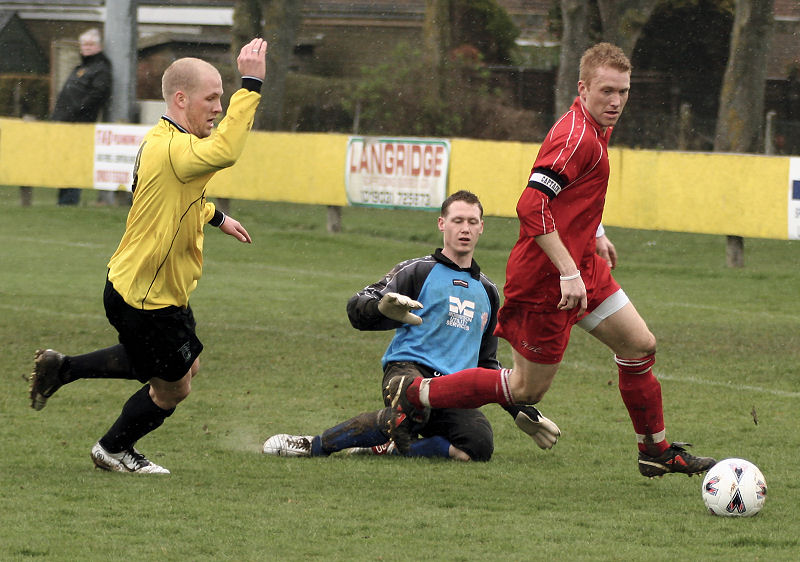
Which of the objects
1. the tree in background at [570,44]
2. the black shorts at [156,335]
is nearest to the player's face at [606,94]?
the black shorts at [156,335]

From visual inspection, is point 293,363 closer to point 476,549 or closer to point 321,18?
point 476,549

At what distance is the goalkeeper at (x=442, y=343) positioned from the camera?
671 cm

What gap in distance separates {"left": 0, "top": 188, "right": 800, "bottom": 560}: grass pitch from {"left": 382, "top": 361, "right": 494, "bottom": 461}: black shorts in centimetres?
12

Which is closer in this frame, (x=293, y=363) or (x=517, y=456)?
(x=517, y=456)

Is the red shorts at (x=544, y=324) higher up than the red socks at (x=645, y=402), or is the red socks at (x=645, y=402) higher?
the red shorts at (x=544, y=324)

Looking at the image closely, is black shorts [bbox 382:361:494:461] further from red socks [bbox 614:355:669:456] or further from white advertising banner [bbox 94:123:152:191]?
white advertising banner [bbox 94:123:152:191]

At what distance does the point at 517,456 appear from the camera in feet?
22.7

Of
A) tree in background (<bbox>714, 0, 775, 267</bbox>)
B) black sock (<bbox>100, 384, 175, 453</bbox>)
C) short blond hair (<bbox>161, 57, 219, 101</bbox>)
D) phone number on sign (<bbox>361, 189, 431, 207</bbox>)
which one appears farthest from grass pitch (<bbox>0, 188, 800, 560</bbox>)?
tree in background (<bbox>714, 0, 775, 267</bbox>)

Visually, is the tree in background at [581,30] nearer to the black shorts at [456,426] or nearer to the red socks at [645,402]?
the black shorts at [456,426]

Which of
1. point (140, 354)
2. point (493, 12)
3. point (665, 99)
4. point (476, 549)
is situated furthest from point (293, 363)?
point (493, 12)

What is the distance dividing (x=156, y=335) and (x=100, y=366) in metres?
0.49

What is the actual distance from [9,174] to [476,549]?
17284 mm

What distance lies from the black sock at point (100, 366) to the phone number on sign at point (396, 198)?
1124 centimetres

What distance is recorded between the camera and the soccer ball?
5473 mm
